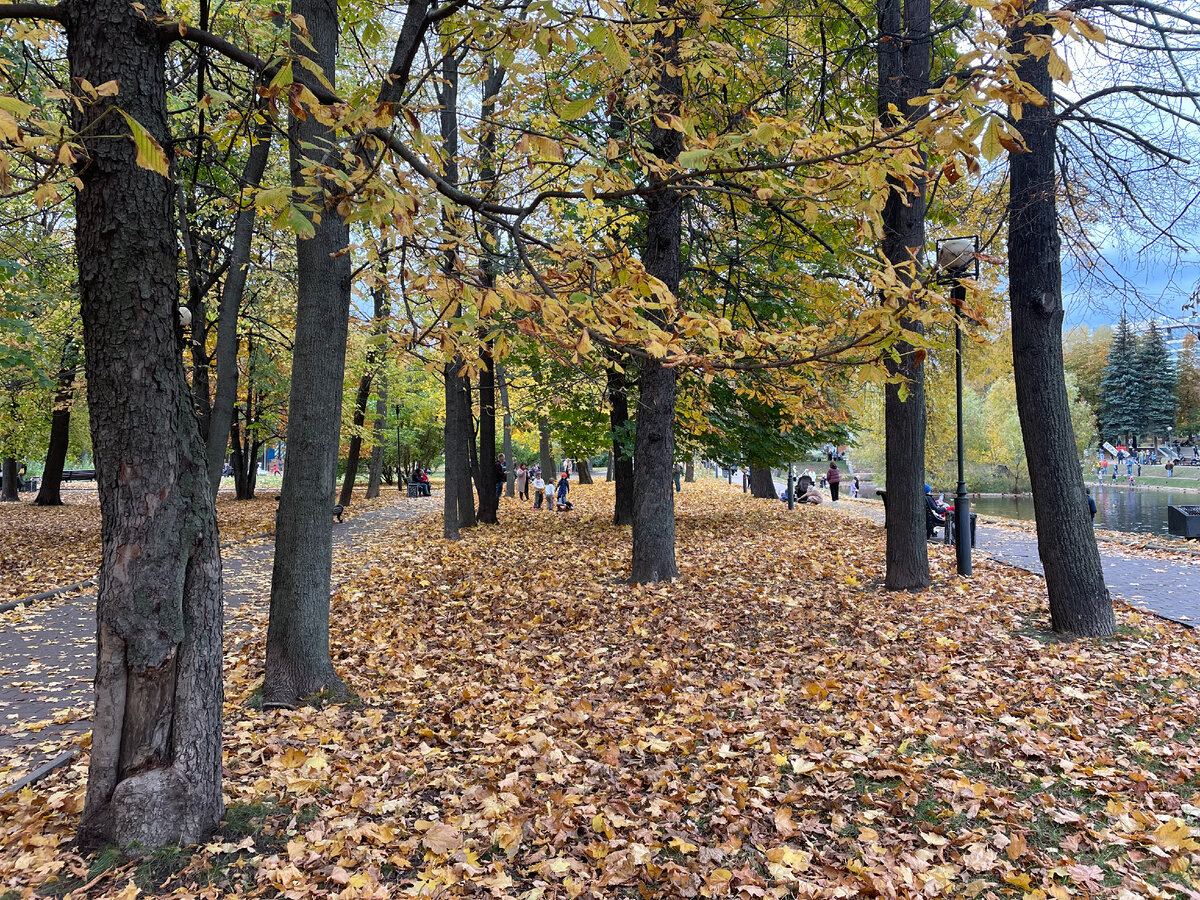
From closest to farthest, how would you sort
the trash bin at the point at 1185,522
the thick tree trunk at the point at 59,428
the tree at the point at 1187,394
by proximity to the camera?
the trash bin at the point at 1185,522, the thick tree trunk at the point at 59,428, the tree at the point at 1187,394

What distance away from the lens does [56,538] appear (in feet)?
46.4

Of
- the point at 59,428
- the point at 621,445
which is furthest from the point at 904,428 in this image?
the point at 59,428

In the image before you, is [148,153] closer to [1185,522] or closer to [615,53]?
[615,53]

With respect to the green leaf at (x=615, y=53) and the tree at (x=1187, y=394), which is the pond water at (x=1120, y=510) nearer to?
the green leaf at (x=615, y=53)

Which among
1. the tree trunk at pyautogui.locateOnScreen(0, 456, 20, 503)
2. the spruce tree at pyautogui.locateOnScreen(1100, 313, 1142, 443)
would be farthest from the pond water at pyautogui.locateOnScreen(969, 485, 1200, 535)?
the tree trunk at pyautogui.locateOnScreen(0, 456, 20, 503)

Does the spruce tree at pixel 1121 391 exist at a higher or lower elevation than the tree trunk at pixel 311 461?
higher

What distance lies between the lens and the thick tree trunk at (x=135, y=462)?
3023 mm

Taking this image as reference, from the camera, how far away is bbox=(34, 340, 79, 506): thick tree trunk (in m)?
16.1

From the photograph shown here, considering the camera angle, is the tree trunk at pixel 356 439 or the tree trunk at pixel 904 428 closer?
the tree trunk at pixel 904 428

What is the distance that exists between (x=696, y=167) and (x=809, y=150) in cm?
117

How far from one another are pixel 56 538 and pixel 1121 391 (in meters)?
82.2

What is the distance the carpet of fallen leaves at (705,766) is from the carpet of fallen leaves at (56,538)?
Answer: 5.55 meters

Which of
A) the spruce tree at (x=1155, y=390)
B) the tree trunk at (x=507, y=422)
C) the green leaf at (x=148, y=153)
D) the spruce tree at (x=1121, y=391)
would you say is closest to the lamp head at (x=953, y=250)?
the tree trunk at (x=507, y=422)

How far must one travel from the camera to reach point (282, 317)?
16.5 metres
